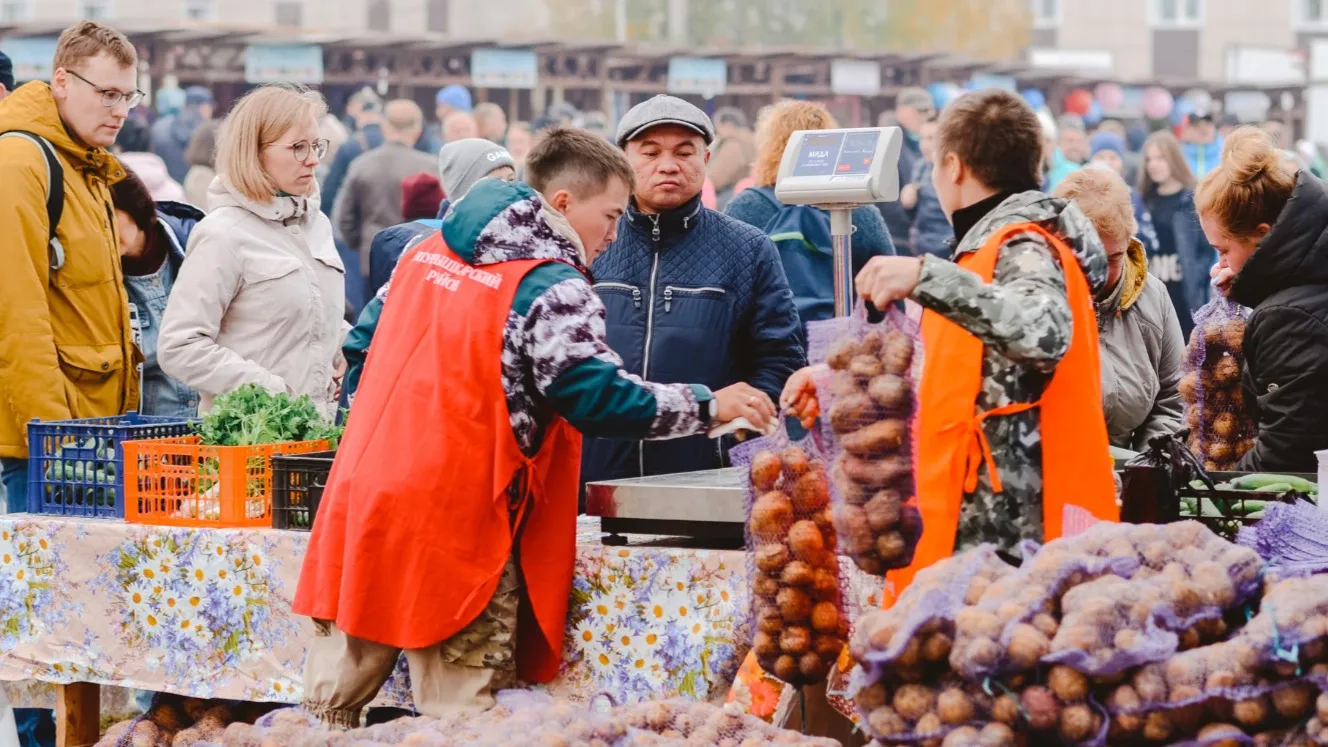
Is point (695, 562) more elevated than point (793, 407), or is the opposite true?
point (793, 407)

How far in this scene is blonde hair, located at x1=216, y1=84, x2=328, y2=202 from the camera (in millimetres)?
4590

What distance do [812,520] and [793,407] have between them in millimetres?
217

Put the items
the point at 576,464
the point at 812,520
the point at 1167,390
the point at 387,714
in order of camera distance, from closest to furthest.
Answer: the point at 812,520 → the point at 576,464 → the point at 387,714 → the point at 1167,390

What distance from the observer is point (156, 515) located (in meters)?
4.10

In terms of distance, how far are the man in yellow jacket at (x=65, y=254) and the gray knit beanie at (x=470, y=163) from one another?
0.92 meters

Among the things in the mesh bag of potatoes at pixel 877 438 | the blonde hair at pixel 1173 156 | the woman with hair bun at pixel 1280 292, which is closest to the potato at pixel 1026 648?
the mesh bag of potatoes at pixel 877 438

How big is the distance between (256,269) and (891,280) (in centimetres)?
239

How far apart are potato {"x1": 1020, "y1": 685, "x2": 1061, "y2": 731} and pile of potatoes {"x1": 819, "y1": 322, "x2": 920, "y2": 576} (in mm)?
574

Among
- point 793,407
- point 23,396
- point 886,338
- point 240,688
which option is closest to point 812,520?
point 793,407

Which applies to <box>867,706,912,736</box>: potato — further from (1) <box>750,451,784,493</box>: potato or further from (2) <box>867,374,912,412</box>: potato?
(1) <box>750,451,784,493</box>: potato

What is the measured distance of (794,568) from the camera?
313cm

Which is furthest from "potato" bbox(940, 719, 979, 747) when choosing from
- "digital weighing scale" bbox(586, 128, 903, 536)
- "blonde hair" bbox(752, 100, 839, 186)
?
"blonde hair" bbox(752, 100, 839, 186)

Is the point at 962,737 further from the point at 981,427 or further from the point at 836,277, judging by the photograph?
the point at 836,277

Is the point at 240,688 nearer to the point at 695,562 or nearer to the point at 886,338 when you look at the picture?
the point at 695,562
